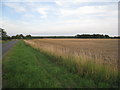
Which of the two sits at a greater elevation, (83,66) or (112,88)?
(83,66)

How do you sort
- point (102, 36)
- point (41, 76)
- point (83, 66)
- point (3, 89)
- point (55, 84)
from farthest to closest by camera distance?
point (102, 36), point (83, 66), point (41, 76), point (55, 84), point (3, 89)

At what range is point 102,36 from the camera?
120 m

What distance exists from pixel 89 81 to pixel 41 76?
2.21 m

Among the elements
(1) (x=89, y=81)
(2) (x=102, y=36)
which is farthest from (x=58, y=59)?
(2) (x=102, y=36)

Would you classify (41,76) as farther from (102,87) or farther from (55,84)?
(102,87)

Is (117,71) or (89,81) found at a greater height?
(117,71)

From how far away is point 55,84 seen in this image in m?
4.48

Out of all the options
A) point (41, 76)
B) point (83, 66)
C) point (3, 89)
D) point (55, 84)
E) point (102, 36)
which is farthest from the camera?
point (102, 36)

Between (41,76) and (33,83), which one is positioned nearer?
(33,83)

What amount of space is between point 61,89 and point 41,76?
1.45 metres

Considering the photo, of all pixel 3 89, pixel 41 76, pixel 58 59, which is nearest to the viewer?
pixel 3 89

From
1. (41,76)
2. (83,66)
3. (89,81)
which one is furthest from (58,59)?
(89,81)

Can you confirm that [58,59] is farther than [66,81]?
Yes

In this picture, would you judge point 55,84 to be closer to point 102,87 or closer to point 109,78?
point 102,87
